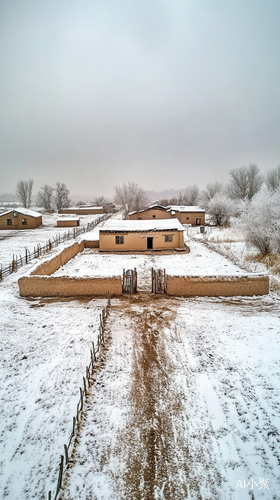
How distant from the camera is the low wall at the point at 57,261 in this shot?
1565 centimetres

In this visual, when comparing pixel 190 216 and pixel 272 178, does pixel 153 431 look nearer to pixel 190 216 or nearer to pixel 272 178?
pixel 190 216

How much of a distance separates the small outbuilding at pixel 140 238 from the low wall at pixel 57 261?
2805 millimetres

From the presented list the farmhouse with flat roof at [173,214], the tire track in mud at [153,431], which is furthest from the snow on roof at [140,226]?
the tire track in mud at [153,431]

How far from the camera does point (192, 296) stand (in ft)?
44.5

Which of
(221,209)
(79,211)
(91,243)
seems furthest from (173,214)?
(79,211)

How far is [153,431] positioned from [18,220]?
43.6 m

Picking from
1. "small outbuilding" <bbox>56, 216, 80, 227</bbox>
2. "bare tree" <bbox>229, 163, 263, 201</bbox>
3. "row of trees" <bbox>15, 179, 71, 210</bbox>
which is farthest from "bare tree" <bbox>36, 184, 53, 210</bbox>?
"bare tree" <bbox>229, 163, 263, 201</bbox>

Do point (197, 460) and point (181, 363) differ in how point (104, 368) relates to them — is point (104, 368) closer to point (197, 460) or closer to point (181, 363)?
point (181, 363)

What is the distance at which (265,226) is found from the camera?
72.2 feet

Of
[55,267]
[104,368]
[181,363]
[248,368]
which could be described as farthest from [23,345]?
[55,267]

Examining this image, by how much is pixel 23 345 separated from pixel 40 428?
379 centimetres

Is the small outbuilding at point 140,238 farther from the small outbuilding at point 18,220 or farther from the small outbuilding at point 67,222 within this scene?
the small outbuilding at point 18,220

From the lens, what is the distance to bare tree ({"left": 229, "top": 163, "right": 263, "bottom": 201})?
60688 mm

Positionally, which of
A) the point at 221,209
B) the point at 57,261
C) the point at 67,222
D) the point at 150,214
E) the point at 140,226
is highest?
the point at 221,209
